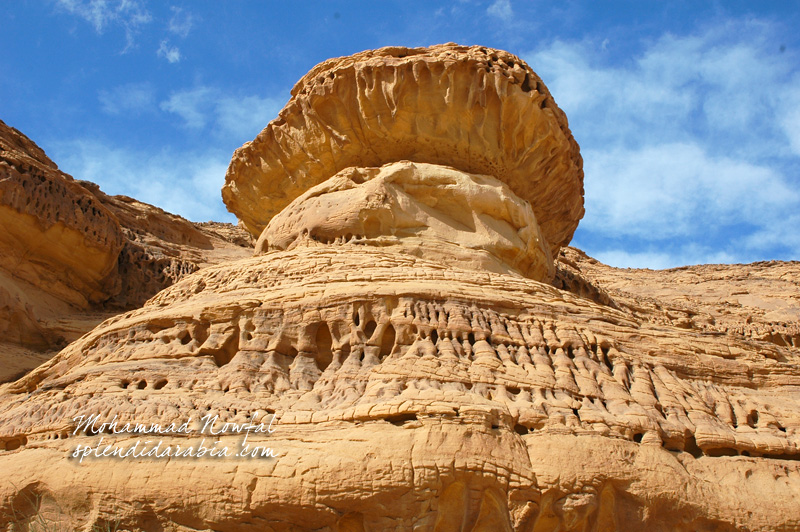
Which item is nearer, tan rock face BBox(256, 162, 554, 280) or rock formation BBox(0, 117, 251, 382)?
tan rock face BBox(256, 162, 554, 280)

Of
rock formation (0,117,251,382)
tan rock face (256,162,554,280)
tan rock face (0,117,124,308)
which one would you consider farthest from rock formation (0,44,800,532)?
tan rock face (0,117,124,308)

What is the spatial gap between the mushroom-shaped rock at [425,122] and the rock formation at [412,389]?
0.06 meters

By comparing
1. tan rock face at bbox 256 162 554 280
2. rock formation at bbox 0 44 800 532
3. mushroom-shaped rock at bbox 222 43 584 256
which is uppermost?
mushroom-shaped rock at bbox 222 43 584 256

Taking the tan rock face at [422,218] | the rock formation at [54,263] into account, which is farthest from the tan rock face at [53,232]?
the tan rock face at [422,218]

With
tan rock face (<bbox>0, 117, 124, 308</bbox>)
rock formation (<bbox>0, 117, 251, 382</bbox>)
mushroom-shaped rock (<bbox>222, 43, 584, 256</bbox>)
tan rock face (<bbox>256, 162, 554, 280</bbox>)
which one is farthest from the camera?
tan rock face (<bbox>0, 117, 124, 308</bbox>)

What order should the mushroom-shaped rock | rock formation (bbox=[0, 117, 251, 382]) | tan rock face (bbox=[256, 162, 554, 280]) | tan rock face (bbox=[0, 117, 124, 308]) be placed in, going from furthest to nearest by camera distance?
tan rock face (bbox=[0, 117, 124, 308])
rock formation (bbox=[0, 117, 251, 382])
the mushroom-shaped rock
tan rock face (bbox=[256, 162, 554, 280])

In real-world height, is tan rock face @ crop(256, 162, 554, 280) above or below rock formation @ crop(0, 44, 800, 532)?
above

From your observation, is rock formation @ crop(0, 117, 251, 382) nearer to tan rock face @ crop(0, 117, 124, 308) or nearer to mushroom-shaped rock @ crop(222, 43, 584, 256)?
tan rock face @ crop(0, 117, 124, 308)

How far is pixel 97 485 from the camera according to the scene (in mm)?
5617

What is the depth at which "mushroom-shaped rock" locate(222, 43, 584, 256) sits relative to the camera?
10.9 meters

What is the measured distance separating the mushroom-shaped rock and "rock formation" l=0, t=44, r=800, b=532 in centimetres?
6

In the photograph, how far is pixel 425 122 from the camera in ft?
36.4

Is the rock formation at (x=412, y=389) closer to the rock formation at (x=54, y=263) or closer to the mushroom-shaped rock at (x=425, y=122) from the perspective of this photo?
the mushroom-shaped rock at (x=425, y=122)

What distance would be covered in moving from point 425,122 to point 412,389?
611 cm
